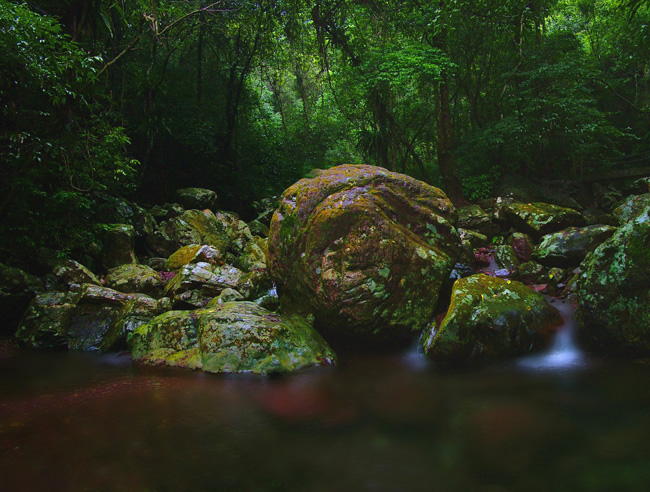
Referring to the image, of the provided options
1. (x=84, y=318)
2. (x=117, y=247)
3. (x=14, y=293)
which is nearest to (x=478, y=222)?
(x=117, y=247)

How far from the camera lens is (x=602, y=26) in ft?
56.8

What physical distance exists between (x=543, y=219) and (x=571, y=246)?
70.7 inches

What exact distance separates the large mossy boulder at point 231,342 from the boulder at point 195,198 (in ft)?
23.9

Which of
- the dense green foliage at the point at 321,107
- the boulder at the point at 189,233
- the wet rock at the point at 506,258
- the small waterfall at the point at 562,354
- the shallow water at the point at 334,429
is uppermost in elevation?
the dense green foliage at the point at 321,107

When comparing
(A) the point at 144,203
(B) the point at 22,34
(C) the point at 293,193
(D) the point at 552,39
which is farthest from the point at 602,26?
(B) the point at 22,34

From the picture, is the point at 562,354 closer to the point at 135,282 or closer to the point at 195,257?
the point at 195,257

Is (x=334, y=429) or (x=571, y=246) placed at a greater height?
(x=571, y=246)

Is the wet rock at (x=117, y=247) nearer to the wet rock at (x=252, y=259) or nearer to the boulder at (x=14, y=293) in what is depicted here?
the boulder at (x=14, y=293)

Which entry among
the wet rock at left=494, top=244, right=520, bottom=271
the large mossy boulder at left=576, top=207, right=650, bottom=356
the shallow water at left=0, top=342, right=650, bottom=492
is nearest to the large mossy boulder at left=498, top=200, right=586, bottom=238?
the wet rock at left=494, top=244, right=520, bottom=271

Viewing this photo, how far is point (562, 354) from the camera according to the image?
565cm

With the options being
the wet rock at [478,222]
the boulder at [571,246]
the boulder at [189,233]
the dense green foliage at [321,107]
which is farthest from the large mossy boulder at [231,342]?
the wet rock at [478,222]

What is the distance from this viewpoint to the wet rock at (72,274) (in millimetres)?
7914

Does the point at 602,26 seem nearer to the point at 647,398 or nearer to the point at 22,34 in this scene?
the point at 647,398

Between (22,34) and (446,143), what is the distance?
11.9 metres
